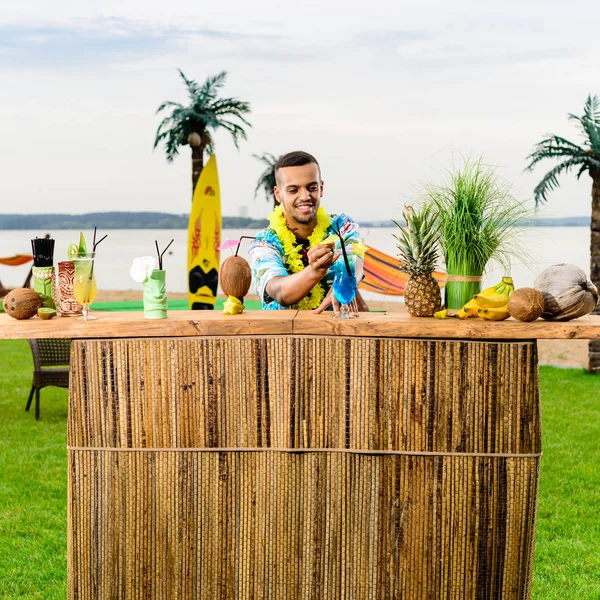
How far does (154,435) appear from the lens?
2719 mm

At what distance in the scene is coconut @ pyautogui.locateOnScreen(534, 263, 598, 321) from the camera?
8.77 ft

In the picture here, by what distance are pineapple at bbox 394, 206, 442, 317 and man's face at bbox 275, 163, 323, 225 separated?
1.38ft

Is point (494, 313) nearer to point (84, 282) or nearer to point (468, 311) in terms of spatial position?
point (468, 311)

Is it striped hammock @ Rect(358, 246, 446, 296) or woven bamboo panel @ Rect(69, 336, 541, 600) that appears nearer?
Answer: woven bamboo panel @ Rect(69, 336, 541, 600)

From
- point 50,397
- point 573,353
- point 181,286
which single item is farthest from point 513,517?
point 181,286

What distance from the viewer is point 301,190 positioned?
120 inches

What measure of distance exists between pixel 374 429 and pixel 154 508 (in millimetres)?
762

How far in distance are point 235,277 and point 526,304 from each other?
37.7 inches

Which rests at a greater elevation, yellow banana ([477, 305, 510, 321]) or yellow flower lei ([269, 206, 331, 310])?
yellow flower lei ([269, 206, 331, 310])

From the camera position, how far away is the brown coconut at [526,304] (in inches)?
102

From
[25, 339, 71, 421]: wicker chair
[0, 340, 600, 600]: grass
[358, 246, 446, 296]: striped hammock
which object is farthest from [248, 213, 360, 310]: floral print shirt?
[358, 246, 446, 296]: striped hammock

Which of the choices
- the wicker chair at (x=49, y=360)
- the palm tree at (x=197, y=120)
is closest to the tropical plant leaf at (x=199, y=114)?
the palm tree at (x=197, y=120)

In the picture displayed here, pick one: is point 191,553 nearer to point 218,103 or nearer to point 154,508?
point 154,508

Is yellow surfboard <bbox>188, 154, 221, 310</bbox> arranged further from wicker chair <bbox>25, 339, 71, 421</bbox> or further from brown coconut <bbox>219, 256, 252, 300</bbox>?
brown coconut <bbox>219, 256, 252, 300</bbox>
